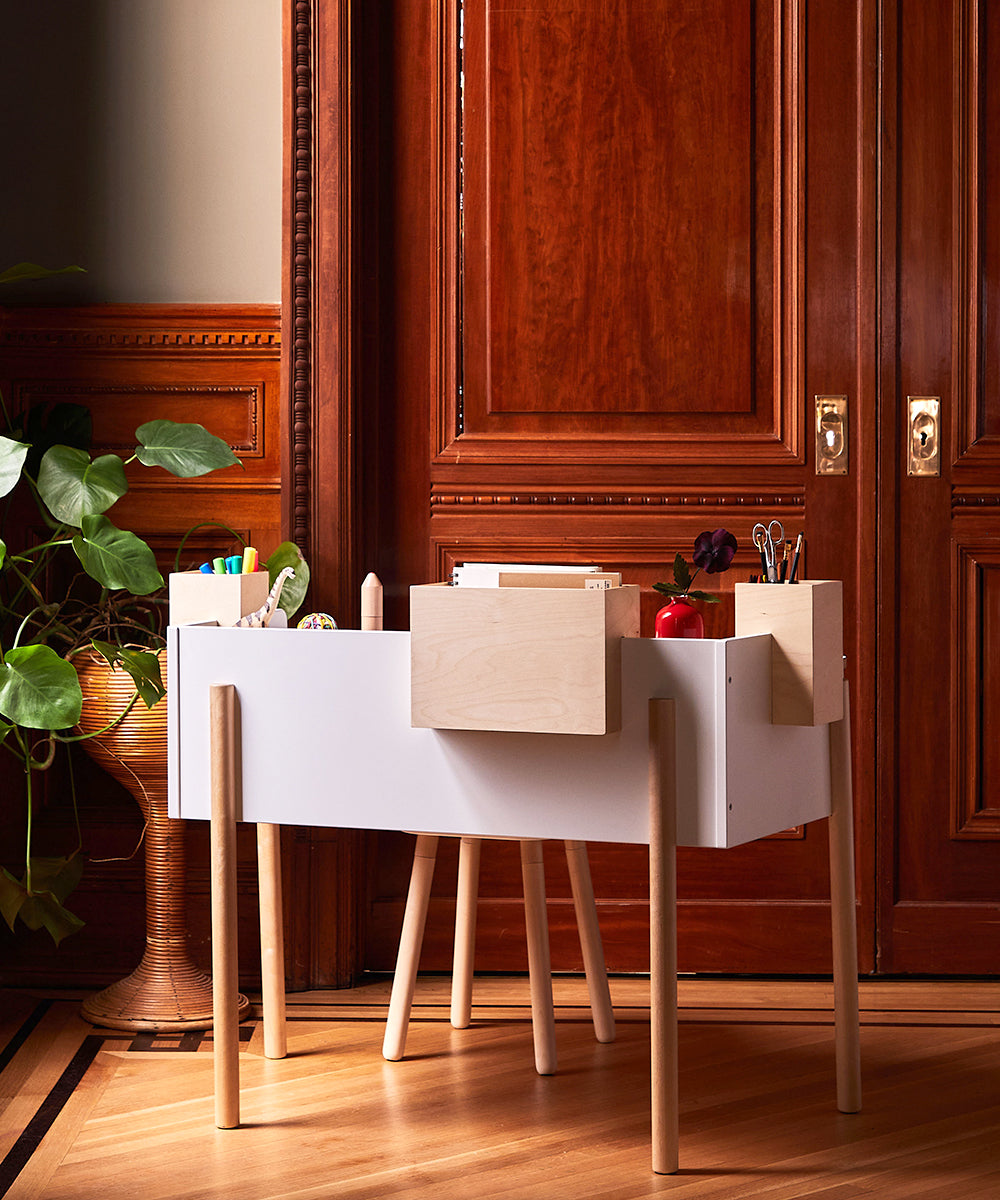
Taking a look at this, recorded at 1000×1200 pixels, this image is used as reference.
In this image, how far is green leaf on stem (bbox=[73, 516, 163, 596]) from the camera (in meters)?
2.20

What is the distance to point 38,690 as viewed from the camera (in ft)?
6.79

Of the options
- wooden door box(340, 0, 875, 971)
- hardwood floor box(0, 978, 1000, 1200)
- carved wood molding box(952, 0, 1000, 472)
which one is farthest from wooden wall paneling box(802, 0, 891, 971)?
hardwood floor box(0, 978, 1000, 1200)

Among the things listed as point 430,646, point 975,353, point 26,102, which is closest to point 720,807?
point 430,646

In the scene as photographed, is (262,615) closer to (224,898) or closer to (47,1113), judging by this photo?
(224,898)

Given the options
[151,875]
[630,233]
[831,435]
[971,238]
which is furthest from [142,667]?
[971,238]

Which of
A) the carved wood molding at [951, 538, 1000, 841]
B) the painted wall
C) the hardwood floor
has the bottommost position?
the hardwood floor

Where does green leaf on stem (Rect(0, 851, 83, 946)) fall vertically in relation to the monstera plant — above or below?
below

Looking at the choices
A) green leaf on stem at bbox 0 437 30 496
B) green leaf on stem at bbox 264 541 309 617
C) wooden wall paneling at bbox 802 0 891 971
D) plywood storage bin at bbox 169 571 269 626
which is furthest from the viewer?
wooden wall paneling at bbox 802 0 891 971

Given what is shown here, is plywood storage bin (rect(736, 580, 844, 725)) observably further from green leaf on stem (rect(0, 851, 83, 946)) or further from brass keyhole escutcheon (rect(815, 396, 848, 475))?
green leaf on stem (rect(0, 851, 83, 946))

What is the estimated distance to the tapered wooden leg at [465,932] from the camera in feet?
7.40

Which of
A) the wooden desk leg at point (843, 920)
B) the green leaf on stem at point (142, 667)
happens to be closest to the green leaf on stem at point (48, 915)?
the green leaf on stem at point (142, 667)

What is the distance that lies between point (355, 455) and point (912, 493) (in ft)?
3.32

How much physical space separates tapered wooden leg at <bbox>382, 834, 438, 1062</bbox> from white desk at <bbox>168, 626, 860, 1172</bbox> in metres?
0.33

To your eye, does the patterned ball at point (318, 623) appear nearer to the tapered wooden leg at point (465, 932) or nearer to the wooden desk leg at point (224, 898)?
the wooden desk leg at point (224, 898)
